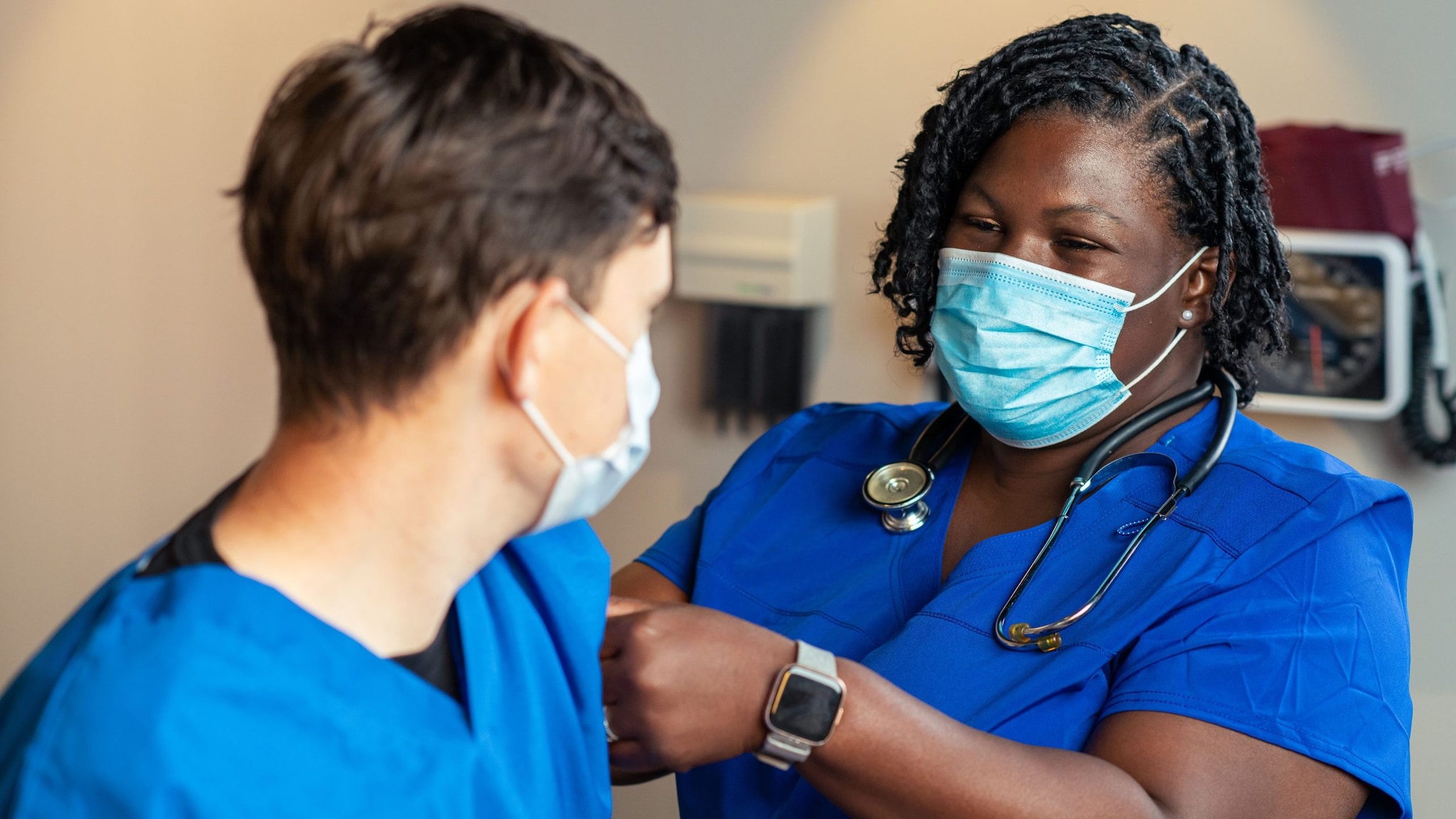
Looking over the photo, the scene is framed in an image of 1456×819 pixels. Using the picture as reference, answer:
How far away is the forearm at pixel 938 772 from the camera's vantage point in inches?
37.2

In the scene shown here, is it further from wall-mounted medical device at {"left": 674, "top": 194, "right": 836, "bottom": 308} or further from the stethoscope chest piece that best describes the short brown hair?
wall-mounted medical device at {"left": 674, "top": 194, "right": 836, "bottom": 308}

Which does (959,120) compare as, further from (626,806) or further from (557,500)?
(626,806)

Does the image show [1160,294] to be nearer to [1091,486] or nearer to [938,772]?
[1091,486]

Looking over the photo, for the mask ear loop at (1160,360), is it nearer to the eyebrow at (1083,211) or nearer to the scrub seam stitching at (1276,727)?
the eyebrow at (1083,211)

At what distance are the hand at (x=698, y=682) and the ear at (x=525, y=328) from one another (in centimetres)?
23

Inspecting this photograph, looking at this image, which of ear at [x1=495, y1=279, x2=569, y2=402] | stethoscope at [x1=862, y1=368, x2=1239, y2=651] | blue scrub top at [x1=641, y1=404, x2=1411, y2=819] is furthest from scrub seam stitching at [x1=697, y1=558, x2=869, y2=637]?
ear at [x1=495, y1=279, x2=569, y2=402]

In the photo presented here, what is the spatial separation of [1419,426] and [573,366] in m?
1.66

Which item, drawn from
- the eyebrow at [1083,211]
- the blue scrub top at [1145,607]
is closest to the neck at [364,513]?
the blue scrub top at [1145,607]

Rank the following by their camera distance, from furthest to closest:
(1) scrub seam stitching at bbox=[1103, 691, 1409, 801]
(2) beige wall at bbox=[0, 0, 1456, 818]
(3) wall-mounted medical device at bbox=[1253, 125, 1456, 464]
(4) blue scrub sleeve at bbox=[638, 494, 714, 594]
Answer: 1. (2) beige wall at bbox=[0, 0, 1456, 818]
2. (3) wall-mounted medical device at bbox=[1253, 125, 1456, 464]
3. (4) blue scrub sleeve at bbox=[638, 494, 714, 594]
4. (1) scrub seam stitching at bbox=[1103, 691, 1409, 801]

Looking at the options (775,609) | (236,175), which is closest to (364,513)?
(775,609)

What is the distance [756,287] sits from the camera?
2271mm

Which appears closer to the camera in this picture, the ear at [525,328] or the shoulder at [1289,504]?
the ear at [525,328]

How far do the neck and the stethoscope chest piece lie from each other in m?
0.57

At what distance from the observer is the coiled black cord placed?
1957 millimetres
